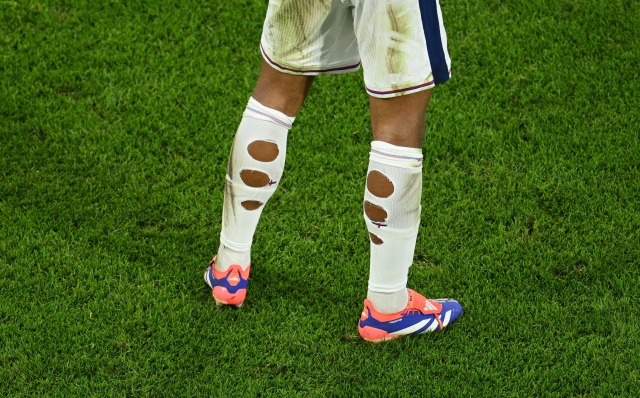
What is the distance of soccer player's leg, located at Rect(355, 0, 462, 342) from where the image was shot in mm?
2426

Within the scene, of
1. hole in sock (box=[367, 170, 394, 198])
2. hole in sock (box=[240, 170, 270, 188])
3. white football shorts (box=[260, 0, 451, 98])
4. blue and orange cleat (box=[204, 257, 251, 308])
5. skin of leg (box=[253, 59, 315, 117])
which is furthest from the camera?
blue and orange cleat (box=[204, 257, 251, 308])

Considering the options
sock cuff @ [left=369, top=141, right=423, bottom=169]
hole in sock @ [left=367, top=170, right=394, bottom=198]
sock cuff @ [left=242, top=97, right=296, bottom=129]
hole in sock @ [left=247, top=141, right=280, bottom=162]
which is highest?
sock cuff @ [left=369, top=141, right=423, bottom=169]

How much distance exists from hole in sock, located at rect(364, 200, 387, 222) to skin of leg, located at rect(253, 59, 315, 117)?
15.8 inches

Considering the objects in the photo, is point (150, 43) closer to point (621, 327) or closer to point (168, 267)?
point (168, 267)

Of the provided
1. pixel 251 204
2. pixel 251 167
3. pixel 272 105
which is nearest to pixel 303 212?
pixel 251 204

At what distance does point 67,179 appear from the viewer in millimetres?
3598

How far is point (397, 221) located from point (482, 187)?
1006mm

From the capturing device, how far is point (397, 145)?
2588 mm

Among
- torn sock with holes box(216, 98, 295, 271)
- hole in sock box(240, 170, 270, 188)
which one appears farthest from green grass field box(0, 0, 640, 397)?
hole in sock box(240, 170, 270, 188)

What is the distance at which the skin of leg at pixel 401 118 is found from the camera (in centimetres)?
253

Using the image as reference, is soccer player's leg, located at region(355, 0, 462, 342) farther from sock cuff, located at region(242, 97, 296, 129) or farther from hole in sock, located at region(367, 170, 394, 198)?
sock cuff, located at region(242, 97, 296, 129)

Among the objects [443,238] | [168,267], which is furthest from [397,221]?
[168,267]

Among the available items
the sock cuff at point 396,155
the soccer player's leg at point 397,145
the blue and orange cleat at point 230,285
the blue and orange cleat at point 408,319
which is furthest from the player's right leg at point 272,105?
the blue and orange cleat at point 408,319

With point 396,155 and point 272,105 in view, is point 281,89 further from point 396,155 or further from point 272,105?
point 396,155
